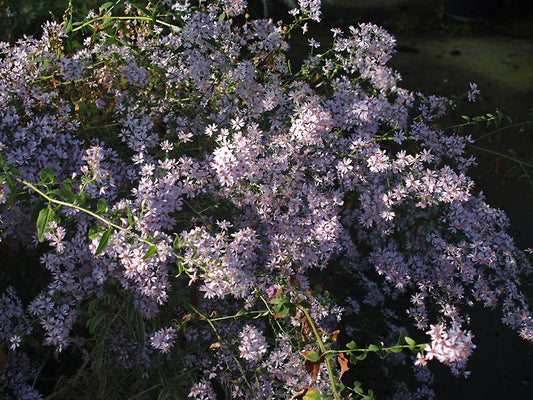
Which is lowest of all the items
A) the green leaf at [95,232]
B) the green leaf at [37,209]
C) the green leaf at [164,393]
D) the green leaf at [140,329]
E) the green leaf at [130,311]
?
the green leaf at [164,393]

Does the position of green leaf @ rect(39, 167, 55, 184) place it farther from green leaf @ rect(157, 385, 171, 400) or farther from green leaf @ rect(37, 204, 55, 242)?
green leaf @ rect(157, 385, 171, 400)

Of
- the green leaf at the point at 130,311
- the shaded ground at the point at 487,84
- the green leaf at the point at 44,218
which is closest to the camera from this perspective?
the green leaf at the point at 44,218

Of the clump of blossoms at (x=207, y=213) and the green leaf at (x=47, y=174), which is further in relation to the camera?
the clump of blossoms at (x=207, y=213)

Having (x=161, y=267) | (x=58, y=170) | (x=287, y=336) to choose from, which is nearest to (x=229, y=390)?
(x=287, y=336)

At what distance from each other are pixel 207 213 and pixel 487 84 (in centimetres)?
309

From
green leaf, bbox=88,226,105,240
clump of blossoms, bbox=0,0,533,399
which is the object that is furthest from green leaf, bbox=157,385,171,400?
green leaf, bbox=88,226,105,240

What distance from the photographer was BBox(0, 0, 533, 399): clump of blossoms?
5.34 feet

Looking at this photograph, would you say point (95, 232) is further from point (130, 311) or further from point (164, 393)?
point (164, 393)

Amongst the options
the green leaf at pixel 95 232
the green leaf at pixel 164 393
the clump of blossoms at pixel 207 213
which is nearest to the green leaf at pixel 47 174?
the clump of blossoms at pixel 207 213

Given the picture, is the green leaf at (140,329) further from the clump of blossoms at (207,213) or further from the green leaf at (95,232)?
the green leaf at (95,232)

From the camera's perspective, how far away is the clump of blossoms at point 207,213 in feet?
5.34

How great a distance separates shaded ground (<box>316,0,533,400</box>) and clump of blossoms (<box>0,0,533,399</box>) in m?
0.49

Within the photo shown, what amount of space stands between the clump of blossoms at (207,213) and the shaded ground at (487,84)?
0.49m

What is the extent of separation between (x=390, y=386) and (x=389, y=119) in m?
0.95
